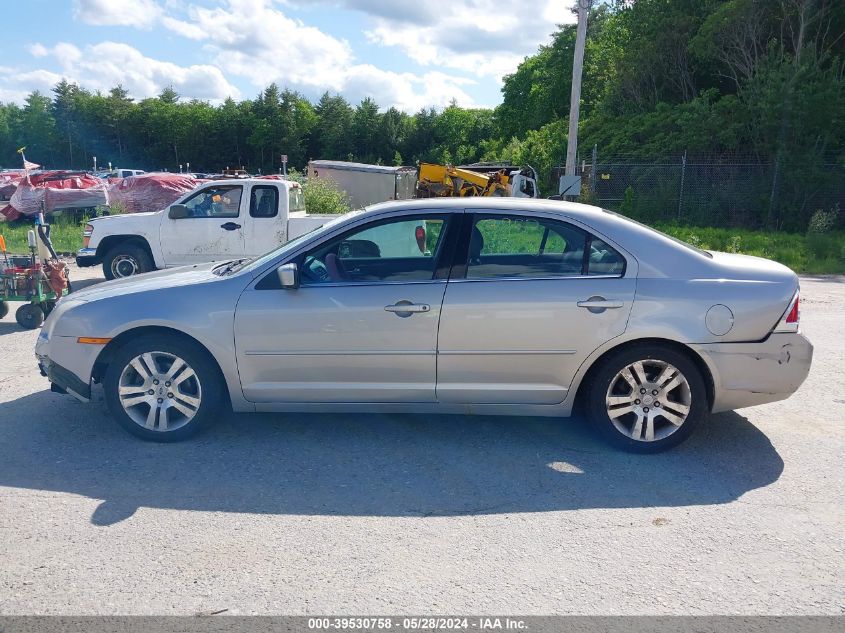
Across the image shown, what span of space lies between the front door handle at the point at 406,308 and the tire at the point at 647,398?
122 centimetres

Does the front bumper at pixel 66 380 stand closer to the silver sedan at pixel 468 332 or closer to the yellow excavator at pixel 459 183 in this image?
the silver sedan at pixel 468 332

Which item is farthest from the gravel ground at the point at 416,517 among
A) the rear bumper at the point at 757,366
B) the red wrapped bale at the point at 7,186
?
the red wrapped bale at the point at 7,186

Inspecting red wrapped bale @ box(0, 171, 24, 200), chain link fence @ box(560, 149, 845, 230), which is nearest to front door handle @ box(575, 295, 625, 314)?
chain link fence @ box(560, 149, 845, 230)

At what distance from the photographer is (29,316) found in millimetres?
8531

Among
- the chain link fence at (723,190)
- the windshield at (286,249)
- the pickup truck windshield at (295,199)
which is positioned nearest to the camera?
the windshield at (286,249)

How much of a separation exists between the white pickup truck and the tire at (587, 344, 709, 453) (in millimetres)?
7316

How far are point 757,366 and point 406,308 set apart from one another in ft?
7.50

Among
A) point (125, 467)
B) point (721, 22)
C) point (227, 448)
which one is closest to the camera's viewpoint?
point (125, 467)

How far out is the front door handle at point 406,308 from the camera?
4.63 m

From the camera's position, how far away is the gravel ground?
3156mm

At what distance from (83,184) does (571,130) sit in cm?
1521

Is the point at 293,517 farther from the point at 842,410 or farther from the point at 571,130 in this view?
the point at 571,130

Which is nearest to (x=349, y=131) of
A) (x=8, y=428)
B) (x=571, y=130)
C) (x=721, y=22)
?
(x=721, y=22)

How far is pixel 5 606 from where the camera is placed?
3.03m
